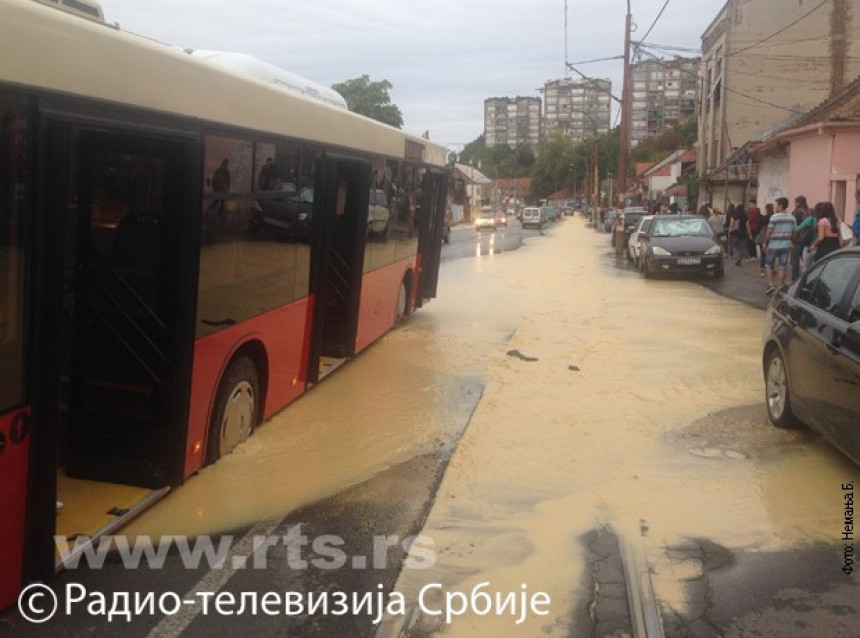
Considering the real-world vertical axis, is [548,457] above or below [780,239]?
below

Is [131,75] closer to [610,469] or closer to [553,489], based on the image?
[553,489]

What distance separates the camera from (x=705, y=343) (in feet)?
41.2

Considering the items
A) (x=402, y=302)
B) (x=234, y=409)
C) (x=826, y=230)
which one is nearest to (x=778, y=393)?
(x=234, y=409)

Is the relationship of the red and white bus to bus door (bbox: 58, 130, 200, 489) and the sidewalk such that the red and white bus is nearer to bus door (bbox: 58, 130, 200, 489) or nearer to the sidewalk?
bus door (bbox: 58, 130, 200, 489)

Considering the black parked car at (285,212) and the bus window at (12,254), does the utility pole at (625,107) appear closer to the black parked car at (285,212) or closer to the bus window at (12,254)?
the black parked car at (285,212)

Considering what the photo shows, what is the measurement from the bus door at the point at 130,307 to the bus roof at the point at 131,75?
370 millimetres

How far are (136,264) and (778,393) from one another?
5186mm

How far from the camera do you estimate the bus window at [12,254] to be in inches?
150

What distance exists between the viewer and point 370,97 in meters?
75.5

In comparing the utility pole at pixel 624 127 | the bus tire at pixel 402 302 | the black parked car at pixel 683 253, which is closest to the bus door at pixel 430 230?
the bus tire at pixel 402 302

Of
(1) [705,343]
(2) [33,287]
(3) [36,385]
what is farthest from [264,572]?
(1) [705,343]

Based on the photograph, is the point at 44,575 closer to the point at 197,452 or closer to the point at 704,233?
the point at 197,452

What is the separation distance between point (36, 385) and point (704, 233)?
2150 centimetres

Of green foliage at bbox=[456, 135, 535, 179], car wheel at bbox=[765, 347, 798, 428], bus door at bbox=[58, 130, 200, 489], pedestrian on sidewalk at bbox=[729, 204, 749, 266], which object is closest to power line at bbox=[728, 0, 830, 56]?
pedestrian on sidewalk at bbox=[729, 204, 749, 266]
